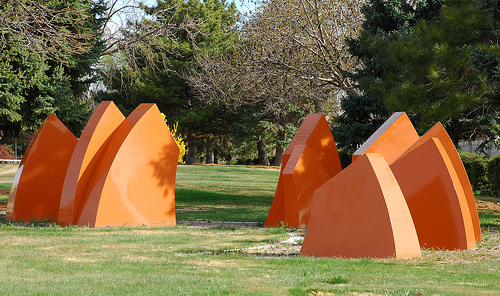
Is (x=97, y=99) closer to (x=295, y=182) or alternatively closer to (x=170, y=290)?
(x=295, y=182)

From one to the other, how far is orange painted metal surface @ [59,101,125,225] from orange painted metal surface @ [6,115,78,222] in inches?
40.8

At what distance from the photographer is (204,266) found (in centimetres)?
707

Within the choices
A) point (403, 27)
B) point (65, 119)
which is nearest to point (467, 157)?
point (403, 27)

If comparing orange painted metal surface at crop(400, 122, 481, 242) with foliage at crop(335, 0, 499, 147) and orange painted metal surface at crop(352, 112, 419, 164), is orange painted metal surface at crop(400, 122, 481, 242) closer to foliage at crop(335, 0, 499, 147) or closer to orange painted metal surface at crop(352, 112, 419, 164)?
orange painted metal surface at crop(352, 112, 419, 164)

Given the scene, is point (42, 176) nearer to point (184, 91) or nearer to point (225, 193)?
point (225, 193)

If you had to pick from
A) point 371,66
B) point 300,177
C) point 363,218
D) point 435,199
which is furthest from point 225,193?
point 363,218

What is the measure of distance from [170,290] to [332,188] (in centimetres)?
353

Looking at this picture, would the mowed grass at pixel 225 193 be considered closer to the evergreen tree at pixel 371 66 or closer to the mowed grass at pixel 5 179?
the evergreen tree at pixel 371 66

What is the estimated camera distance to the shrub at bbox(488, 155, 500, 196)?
21.8 meters

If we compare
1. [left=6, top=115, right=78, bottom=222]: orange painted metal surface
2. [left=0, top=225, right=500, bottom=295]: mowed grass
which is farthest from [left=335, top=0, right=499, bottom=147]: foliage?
[left=6, top=115, right=78, bottom=222]: orange painted metal surface

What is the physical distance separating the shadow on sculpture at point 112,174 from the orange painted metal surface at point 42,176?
0.02m

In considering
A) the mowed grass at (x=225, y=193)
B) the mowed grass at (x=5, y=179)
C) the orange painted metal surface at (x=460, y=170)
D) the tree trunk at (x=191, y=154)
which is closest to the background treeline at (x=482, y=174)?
the mowed grass at (x=225, y=193)

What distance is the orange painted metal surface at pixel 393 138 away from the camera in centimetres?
1115

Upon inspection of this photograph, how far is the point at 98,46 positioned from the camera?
859 inches
